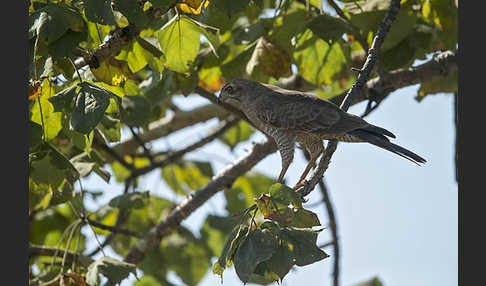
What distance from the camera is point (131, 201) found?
17.7 ft

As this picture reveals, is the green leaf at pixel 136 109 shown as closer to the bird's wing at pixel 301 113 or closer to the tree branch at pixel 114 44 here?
the bird's wing at pixel 301 113

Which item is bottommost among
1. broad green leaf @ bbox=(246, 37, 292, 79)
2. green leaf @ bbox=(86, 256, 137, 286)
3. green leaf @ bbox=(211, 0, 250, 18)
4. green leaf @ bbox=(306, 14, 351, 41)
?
green leaf @ bbox=(86, 256, 137, 286)

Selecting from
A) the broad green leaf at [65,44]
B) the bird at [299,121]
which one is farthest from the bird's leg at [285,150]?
the broad green leaf at [65,44]

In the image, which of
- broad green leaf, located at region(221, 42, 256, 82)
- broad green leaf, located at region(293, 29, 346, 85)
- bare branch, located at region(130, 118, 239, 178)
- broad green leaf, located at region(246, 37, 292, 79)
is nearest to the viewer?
broad green leaf, located at region(246, 37, 292, 79)

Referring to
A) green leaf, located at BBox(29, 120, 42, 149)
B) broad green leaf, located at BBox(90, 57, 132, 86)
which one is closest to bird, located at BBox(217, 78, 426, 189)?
broad green leaf, located at BBox(90, 57, 132, 86)

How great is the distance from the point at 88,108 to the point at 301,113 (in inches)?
74.0

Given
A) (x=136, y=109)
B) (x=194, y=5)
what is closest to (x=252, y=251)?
(x=194, y=5)

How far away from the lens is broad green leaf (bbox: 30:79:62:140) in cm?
442

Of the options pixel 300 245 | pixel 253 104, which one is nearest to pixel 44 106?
pixel 253 104

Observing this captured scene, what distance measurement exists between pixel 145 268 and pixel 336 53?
3356mm

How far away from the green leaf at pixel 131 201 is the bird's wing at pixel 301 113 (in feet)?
3.86

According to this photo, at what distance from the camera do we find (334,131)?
15.4 feet

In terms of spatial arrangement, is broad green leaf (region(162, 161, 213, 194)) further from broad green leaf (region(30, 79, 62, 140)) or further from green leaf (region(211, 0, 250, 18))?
green leaf (region(211, 0, 250, 18))

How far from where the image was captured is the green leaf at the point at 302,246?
3.36 metres
